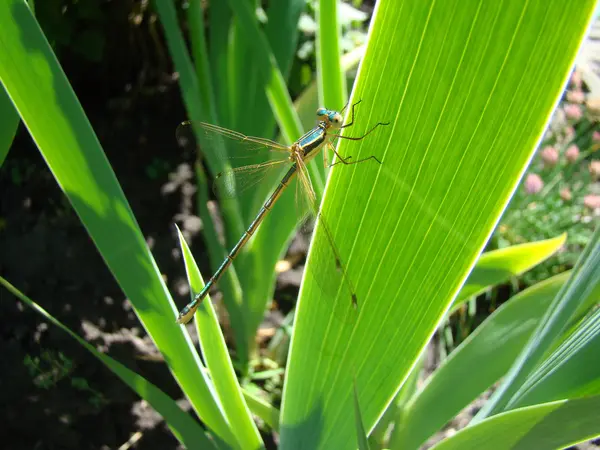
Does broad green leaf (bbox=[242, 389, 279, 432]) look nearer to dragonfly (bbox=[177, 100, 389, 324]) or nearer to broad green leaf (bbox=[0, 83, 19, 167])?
dragonfly (bbox=[177, 100, 389, 324])

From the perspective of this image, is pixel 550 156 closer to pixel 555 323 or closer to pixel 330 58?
pixel 330 58

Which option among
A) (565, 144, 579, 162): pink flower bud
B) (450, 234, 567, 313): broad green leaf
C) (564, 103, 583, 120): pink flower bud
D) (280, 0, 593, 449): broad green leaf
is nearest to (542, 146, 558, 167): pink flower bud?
(565, 144, 579, 162): pink flower bud

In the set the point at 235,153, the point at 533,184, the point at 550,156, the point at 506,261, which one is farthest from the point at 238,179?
the point at 550,156

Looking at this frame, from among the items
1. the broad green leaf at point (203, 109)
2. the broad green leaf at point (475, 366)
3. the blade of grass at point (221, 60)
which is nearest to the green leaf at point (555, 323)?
the broad green leaf at point (475, 366)

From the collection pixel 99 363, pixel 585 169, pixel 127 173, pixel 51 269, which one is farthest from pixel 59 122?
pixel 585 169

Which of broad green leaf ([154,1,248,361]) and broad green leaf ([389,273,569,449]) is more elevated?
broad green leaf ([154,1,248,361])
